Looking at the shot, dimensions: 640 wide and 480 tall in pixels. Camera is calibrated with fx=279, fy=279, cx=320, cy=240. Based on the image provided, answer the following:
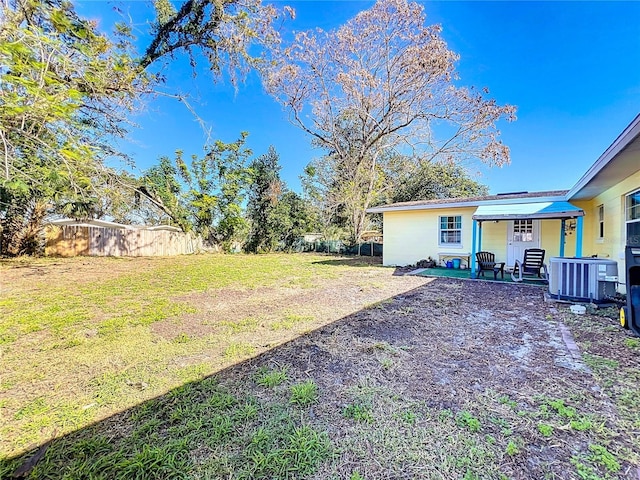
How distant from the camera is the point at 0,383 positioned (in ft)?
8.64

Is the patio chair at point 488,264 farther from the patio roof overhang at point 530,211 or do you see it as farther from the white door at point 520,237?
the white door at point 520,237

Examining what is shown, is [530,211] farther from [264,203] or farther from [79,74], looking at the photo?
[264,203]

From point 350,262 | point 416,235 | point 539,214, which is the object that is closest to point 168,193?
point 350,262

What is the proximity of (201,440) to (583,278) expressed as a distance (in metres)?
6.75

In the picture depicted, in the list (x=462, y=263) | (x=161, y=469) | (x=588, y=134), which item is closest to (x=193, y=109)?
(x=161, y=469)

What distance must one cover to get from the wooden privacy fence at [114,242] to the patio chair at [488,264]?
1692 cm

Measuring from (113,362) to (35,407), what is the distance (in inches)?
31.2

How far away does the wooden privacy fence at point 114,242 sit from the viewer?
1470cm

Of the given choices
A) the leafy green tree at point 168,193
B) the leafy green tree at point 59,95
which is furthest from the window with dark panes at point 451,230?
the leafy green tree at point 168,193

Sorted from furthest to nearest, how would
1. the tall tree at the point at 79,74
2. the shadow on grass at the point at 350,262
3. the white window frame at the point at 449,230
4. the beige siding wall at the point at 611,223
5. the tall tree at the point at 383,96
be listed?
the tall tree at the point at 383,96 → the shadow on grass at the point at 350,262 → the white window frame at the point at 449,230 → the beige siding wall at the point at 611,223 → the tall tree at the point at 79,74

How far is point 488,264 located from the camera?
28.3 ft

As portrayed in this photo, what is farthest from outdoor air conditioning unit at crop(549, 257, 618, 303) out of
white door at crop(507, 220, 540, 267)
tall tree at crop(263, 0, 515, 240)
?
tall tree at crop(263, 0, 515, 240)

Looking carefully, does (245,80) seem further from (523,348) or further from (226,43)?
(523,348)

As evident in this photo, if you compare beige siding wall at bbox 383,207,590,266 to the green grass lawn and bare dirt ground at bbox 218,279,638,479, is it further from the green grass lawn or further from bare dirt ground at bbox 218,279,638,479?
bare dirt ground at bbox 218,279,638,479
